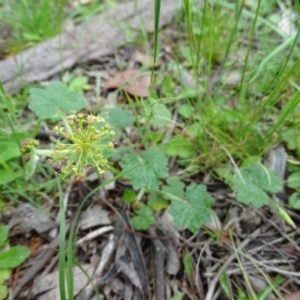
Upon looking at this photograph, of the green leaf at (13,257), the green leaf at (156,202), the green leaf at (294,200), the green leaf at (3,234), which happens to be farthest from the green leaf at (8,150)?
the green leaf at (294,200)

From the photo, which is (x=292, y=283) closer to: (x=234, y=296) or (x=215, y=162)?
(x=234, y=296)

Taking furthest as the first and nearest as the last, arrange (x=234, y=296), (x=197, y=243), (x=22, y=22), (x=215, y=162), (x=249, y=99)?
(x=22, y=22) → (x=249, y=99) → (x=215, y=162) → (x=197, y=243) → (x=234, y=296)

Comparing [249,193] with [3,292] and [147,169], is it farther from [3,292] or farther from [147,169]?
[3,292]

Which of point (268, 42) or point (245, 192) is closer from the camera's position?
point (245, 192)

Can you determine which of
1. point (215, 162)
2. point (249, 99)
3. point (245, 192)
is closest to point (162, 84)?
point (249, 99)

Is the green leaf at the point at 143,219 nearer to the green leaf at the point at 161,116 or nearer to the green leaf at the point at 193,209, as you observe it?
the green leaf at the point at 193,209
